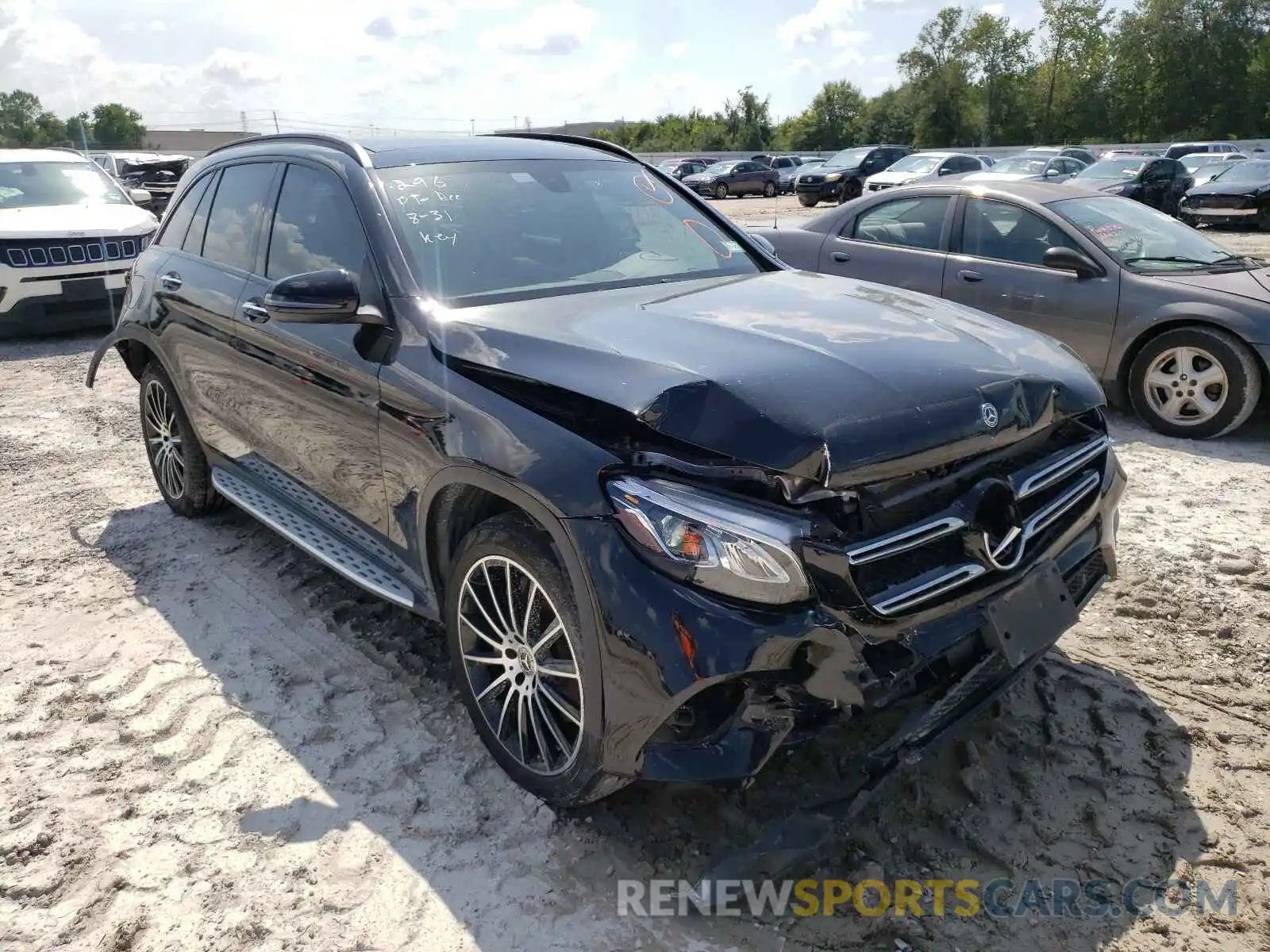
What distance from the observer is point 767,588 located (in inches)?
87.0

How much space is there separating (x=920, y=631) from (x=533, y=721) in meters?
1.10

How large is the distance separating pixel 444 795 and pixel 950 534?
1.66 metres

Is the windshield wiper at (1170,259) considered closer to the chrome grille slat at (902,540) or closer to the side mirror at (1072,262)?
the side mirror at (1072,262)

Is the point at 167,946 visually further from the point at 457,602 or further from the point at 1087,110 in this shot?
the point at 1087,110

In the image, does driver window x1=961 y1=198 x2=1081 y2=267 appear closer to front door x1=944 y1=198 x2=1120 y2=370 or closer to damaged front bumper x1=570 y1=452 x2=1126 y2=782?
front door x1=944 y1=198 x2=1120 y2=370

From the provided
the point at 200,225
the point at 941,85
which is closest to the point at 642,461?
the point at 200,225

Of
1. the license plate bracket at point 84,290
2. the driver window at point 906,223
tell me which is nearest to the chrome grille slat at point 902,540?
the driver window at point 906,223

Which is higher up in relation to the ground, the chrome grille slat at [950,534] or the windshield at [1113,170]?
the windshield at [1113,170]

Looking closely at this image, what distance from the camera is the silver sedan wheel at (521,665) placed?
8.57 feet

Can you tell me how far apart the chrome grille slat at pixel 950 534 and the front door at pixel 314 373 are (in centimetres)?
168

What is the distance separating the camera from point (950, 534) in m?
2.41

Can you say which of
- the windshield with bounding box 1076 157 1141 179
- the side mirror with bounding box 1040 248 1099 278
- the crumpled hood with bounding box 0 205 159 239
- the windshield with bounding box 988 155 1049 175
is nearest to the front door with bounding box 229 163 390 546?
the side mirror with bounding box 1040 248 1099 278

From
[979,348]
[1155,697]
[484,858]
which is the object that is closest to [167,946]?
[484,858]

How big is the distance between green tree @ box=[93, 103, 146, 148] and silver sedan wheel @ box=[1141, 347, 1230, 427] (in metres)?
77.3
